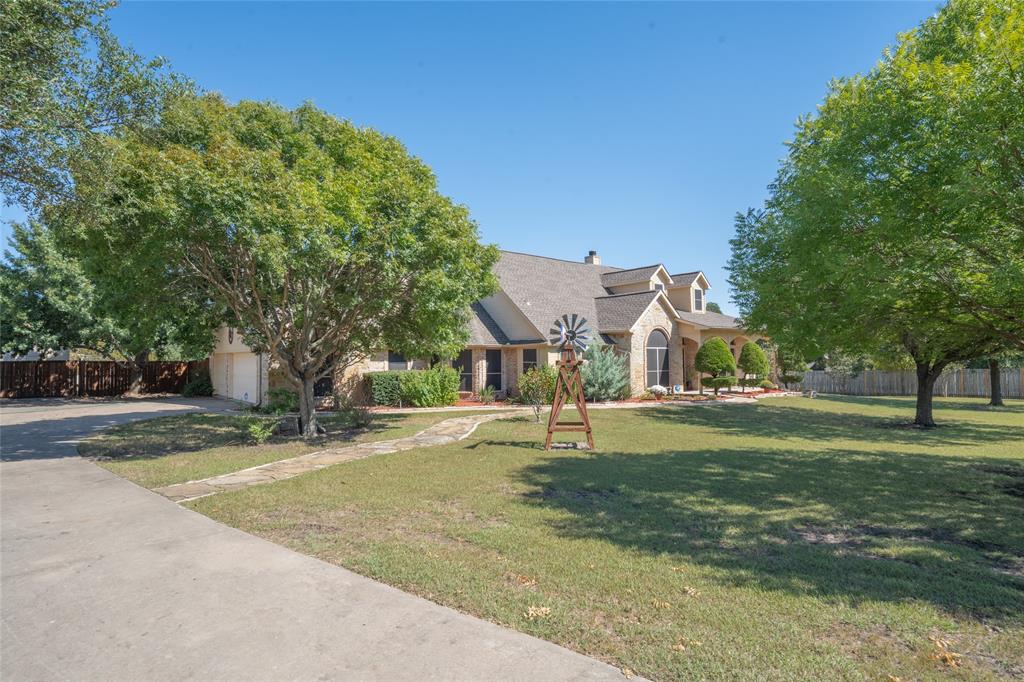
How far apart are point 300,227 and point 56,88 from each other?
14.6 ft

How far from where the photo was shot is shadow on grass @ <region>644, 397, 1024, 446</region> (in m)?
14.5

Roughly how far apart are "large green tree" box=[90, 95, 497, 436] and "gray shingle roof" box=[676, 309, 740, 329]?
692 inches

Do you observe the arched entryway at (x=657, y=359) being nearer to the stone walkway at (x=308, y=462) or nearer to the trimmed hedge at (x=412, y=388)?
the trimmed hedge at (x=412, y=388)

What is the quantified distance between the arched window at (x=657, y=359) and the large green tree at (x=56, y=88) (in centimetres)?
2154

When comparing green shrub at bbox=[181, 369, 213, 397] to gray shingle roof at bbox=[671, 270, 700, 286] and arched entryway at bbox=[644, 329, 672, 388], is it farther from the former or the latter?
gray shingle roof at bbox=[671, 270, 700, 286]

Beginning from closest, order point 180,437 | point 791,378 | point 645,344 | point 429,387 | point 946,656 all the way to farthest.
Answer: point 946,656, point 180,437, point 429,387, point 645,344, point 791,378

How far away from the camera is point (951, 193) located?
655 centimetres

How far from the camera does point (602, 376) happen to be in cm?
2275

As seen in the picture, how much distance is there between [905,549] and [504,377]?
2008 centimetres

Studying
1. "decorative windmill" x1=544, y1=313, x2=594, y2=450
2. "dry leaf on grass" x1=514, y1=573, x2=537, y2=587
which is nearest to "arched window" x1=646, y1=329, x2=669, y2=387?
"decorative windmill" x1=544, y1=313, x2=594, y2=450

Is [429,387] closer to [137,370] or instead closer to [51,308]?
[137,370]

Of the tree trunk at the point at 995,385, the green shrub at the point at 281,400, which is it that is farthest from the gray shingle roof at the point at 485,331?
the tree trunk at the point at 995,385

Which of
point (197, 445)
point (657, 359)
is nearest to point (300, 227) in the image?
point (197, 445)

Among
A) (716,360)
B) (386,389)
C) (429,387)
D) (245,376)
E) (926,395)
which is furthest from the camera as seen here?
(716,360)
